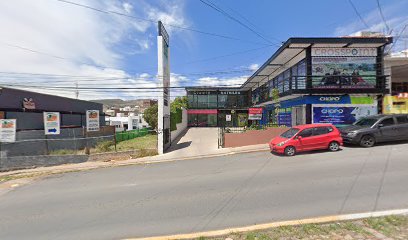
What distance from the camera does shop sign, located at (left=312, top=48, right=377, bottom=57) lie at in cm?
1766

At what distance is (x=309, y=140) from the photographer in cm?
1251

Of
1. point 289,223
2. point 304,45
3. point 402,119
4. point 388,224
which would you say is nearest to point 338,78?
point 304,45

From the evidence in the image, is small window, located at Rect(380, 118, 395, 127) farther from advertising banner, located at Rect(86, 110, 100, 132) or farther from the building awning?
advertising banner, located at Rect(86, 110, 100, 132)

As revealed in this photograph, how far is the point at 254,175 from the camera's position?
29.4ft

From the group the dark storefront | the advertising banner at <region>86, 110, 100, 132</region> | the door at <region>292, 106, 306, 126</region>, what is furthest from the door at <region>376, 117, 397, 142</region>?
the dark storefront

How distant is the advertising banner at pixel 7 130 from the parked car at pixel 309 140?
15.1 metres

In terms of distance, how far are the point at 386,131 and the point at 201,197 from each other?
1175 cm

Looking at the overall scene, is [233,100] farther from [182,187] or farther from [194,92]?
[182,187]

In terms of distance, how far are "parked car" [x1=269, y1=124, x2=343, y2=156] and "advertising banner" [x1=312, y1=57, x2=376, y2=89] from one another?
5.91 meters

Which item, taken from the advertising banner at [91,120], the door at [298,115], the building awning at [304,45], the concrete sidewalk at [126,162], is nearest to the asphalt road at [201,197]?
the concrete sidewalk at [126,162]

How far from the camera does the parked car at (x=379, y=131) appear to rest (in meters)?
12.9

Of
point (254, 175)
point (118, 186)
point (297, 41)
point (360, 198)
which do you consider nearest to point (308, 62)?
point (297, 41)

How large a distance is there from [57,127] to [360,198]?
56.0ft

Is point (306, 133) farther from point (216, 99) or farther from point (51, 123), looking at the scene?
point (216, 99)
